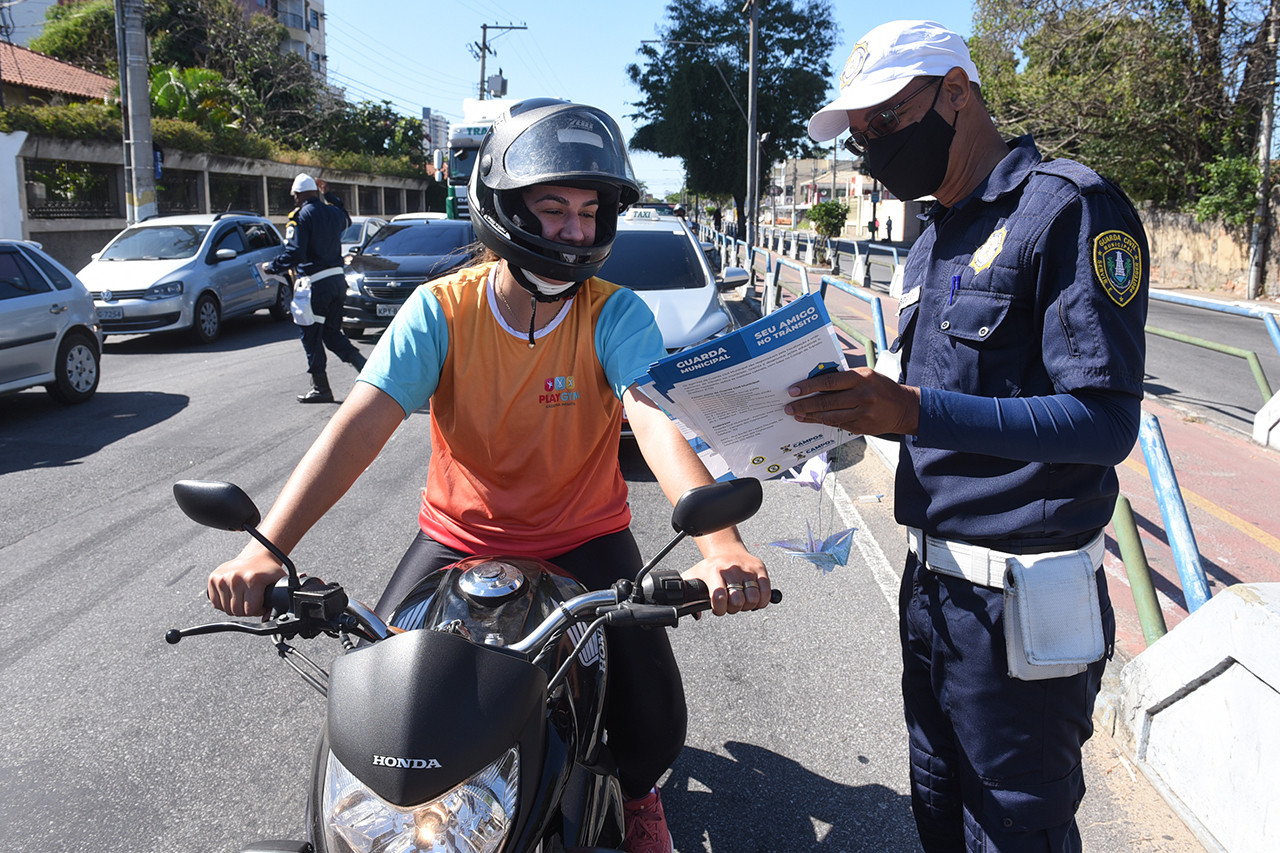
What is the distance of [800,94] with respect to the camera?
35.1 meters

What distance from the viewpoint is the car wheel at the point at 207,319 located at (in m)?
13.0

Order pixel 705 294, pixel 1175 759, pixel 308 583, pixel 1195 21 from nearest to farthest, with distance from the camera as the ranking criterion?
pixel 308 583, pixel 1175 759, pixel 705 294, pixel 1195 21

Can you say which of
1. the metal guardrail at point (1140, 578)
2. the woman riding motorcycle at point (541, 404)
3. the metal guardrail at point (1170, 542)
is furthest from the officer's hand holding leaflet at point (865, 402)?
the metal guardrail at point (1140, 578)

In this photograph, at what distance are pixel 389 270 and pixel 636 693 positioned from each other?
1087 centimetres

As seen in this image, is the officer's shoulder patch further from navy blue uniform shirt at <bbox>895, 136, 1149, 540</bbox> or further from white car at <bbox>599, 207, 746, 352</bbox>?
white car at <bbox>599, 207, 746, 352</bbox>

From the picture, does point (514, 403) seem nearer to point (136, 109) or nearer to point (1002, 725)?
point (1002, 725)

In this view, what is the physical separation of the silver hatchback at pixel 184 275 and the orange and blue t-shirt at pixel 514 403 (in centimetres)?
1170

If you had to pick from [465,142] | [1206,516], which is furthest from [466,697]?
[465,142]

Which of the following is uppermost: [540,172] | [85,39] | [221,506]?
[85,39]

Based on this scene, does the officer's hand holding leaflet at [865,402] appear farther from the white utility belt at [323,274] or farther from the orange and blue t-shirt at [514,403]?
the white utility belt at [323,274]

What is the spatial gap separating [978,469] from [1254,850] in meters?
1.48

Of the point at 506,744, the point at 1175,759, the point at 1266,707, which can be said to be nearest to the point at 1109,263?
the point at 506,744

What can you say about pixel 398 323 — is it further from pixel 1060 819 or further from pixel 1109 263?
pixel 1060 819

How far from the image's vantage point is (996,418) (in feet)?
5.31
